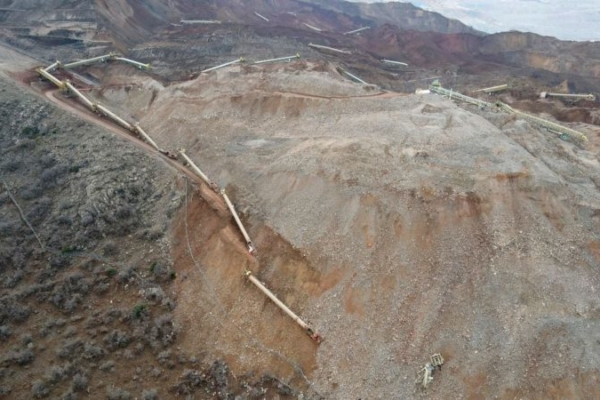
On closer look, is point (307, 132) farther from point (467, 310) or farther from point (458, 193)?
point (467, 310)

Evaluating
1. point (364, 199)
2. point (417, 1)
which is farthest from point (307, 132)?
point (417, 1)

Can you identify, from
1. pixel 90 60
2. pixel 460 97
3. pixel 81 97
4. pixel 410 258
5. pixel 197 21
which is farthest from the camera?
pixel 197 21

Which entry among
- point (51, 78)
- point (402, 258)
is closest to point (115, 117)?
point (51, 78)

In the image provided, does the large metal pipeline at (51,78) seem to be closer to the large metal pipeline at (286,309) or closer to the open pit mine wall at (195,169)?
the open pit mine wall at (195,169)

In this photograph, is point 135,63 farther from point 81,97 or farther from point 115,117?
point 115,117

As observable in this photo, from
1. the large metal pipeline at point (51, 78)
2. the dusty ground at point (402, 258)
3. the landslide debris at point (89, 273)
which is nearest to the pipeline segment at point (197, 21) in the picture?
the large metal pipeline at point (51, 78)

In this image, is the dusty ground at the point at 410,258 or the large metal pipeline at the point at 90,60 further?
the large metal pipeline at the point at 90,60
